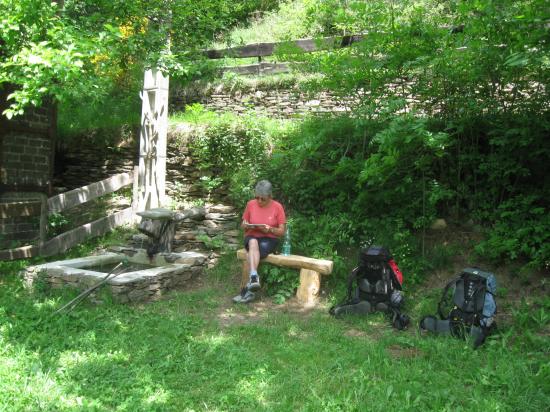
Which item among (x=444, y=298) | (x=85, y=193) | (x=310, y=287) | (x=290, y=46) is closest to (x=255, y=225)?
(x=310, y=287)

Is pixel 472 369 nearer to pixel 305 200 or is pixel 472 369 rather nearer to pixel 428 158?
pixel 428 158

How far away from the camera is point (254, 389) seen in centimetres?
333

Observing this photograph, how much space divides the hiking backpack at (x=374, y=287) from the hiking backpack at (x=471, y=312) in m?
0.51

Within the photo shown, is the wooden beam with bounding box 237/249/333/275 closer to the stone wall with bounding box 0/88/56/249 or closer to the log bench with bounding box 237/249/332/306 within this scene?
the log bench with bounding box 237/249/332/306

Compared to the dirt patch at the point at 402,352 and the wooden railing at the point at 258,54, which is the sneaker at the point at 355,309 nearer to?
the dirt patch at the point at 402,352

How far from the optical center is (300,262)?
5512mm

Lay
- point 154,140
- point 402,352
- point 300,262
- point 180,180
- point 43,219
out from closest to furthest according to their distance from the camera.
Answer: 1. point 402,352
2. point 300,262
3. point 43,219
4. point 154,140
5. point 180,180

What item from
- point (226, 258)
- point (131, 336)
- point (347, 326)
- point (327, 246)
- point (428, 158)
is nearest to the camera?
point (131, 336)

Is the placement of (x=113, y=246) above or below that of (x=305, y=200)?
below

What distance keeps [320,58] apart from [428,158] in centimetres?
189

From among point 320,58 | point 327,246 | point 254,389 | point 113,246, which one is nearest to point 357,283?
point 327,246

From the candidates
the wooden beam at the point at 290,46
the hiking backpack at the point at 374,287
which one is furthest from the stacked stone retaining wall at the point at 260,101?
the hiking backpack at the point at 374,287

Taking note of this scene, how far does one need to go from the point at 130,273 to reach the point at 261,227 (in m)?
1.66

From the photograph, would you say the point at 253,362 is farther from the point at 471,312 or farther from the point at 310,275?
the point at 471,312
